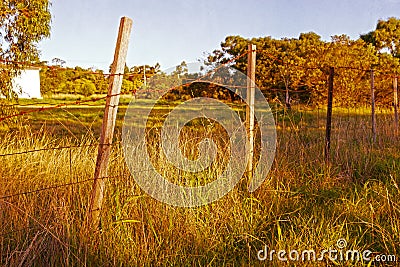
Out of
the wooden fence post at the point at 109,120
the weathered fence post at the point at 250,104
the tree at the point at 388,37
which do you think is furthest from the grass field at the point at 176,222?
the tree at the point at 388,37

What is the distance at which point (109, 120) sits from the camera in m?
2.92

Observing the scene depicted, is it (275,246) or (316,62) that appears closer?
(275,246)

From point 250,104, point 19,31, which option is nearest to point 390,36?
point 19,31

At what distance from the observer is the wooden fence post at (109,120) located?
2916 mm

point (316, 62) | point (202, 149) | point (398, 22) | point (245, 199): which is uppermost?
point (398, 22)

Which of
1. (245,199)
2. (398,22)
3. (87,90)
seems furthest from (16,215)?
(398,22)

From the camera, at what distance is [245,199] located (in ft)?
11.9

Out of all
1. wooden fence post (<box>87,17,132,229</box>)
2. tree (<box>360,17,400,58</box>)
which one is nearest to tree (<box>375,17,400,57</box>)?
tree (<box>360,17,400,58</box>)

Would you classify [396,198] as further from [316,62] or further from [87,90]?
[316,62]

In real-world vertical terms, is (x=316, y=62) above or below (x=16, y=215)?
above

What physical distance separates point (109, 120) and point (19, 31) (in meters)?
7.79

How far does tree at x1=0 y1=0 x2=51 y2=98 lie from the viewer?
365 inches

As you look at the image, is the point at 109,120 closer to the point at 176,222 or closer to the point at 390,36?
the point at 176,222

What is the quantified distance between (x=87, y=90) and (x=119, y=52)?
1193cm
